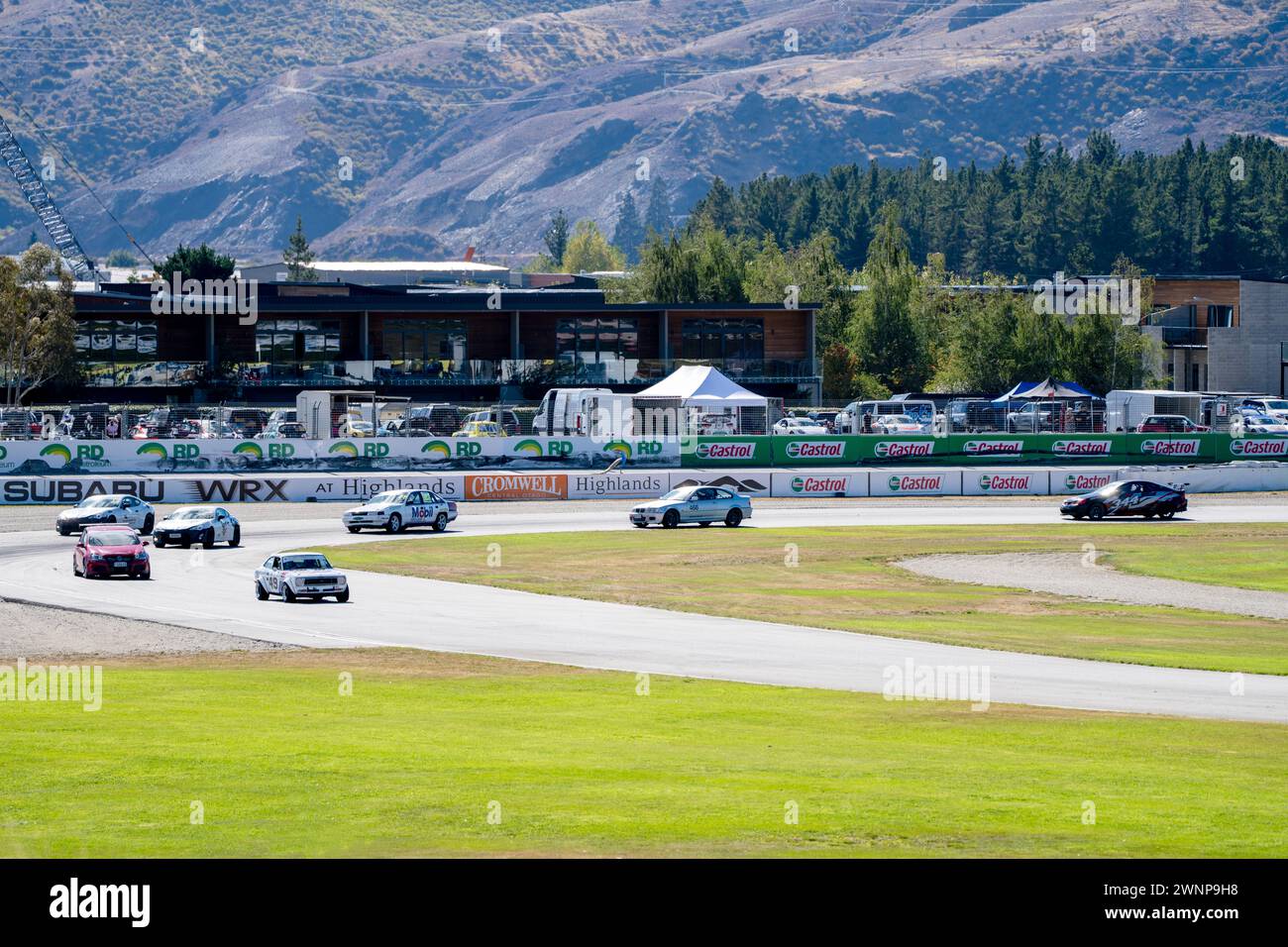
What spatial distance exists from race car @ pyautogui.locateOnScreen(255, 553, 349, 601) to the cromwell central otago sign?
27.0 meters

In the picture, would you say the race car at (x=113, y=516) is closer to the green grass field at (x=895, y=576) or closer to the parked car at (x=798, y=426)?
the green grass field at (x=895, y=576)

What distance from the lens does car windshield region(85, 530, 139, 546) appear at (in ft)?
124

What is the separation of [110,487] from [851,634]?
35.1m

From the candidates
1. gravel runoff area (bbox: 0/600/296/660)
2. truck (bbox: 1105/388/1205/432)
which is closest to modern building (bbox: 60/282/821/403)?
truck (bbox: 1105/388/1205/432)

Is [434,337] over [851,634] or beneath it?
over

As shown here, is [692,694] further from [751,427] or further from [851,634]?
[751,427]

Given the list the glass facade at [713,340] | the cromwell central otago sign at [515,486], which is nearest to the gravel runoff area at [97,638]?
the cromwell central otago sign at [515,486]

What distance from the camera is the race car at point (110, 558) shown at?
37312 millimetres

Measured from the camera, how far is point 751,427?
233 ft

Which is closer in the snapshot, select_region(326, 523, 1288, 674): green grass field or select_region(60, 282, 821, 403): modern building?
select_region(326, 523, 1288, 674): green grass field

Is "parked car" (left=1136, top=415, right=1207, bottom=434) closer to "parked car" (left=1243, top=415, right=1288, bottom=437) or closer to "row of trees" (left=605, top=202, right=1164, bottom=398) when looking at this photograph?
"parked car" (left=1243, top=415, right=1288, bottom=437)

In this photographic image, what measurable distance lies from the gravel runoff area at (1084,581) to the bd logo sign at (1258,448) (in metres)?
31.1

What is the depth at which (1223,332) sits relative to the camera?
114 m
